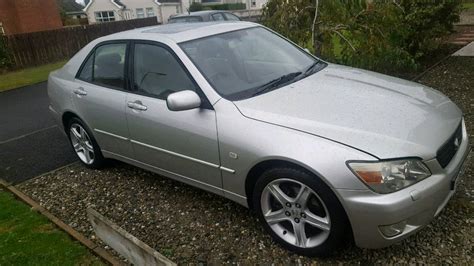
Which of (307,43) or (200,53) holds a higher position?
(200,53)

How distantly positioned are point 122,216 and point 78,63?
204 cm

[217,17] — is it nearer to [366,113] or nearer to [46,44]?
[46,44]

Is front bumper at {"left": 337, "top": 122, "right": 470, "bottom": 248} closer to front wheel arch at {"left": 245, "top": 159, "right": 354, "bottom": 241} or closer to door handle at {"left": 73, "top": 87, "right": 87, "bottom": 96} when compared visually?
front wheel arch at {"left": 245, "top": 159, "right": 354, "bottom": 241}

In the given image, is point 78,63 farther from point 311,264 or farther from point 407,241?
point 407,241

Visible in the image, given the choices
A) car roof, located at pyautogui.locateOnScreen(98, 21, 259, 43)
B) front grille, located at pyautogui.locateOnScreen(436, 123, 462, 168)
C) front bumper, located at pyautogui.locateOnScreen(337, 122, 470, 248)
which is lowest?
front bumper, located at pyautogui.locateOnScreen(337, 122, 470, 248)

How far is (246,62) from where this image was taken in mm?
3508

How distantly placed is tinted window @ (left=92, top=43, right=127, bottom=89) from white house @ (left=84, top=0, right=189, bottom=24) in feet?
150

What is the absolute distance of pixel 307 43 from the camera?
6715 mm

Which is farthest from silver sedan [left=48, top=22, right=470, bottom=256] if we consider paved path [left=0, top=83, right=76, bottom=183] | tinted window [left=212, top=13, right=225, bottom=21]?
tinted window [left=212, top=13, right=225, bottom=21]

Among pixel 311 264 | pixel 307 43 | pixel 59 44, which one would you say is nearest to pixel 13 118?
pixel 307 43

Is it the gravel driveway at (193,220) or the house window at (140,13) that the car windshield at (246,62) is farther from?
the house window at (140,13)

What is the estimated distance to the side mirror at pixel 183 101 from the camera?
296 centimetres

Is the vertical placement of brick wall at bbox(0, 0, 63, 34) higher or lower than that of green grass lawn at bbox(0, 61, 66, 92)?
higher

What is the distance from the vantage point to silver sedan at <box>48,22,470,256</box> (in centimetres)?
242
